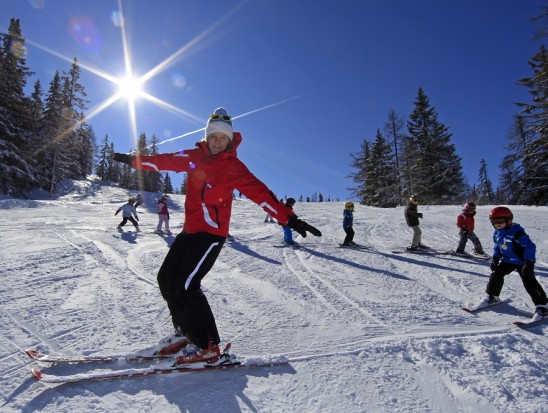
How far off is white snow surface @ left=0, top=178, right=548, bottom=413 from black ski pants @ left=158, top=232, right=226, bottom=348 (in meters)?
0.36

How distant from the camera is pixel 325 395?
2.36 meters

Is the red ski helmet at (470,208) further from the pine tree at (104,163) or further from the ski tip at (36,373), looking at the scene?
the pine tree at (104,163)

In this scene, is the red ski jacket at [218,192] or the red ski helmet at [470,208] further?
the red ski helmet at [470,208]

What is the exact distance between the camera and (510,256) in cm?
471

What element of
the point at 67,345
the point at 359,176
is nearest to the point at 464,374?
the point at 67,345

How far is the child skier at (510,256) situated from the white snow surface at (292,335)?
1.07 feet

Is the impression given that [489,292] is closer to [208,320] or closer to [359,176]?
[208,320]

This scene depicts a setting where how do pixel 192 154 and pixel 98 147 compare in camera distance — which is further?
pixel 98 147

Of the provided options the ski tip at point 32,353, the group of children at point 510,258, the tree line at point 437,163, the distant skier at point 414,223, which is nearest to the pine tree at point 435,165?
the tree line at point 437,163

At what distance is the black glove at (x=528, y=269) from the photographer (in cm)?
430

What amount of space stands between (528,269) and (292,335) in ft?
11.1

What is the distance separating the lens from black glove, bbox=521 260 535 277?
14.1 feet

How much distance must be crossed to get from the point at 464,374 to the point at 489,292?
274 cm

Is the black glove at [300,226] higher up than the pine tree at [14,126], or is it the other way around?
the pine tree at [14,126]
